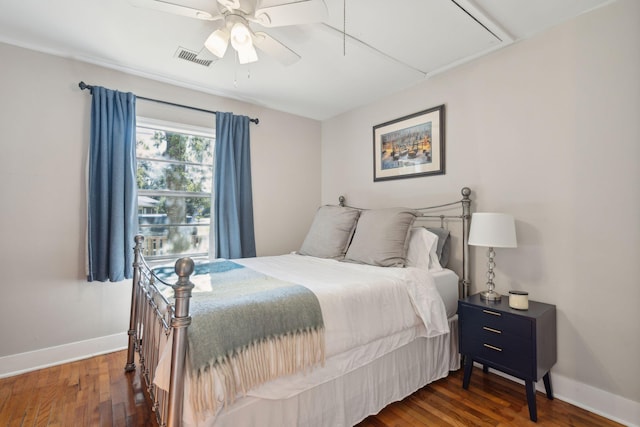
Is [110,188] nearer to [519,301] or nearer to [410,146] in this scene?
[410,146]

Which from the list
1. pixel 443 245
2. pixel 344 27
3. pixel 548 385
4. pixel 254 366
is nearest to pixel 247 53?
pixel 344 27

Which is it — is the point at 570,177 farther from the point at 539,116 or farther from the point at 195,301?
the point at 195,301

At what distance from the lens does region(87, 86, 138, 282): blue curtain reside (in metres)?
2.52

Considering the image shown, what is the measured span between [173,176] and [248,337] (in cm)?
240

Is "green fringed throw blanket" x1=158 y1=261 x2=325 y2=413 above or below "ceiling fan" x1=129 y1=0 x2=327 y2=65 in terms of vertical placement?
below

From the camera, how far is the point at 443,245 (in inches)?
100

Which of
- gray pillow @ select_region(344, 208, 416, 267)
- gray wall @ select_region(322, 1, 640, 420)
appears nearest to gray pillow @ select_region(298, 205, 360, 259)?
gray pillow @ select_region(344, 208, 416, 267)

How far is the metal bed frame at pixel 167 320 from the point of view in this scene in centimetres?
107

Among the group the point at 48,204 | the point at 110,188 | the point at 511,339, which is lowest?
the point at 511,339

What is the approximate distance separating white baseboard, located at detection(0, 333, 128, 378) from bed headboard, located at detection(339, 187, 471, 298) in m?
3.01

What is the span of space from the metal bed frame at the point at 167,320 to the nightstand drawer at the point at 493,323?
0.44 metres

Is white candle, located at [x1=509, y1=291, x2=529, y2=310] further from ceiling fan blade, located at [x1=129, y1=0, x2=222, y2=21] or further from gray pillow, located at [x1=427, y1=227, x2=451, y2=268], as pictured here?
ceiling fan blade, located at [x1=129, y1=0, x2=222, y2=21]

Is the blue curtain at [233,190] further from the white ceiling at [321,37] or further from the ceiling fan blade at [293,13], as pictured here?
the ceiling fan blade at [293,13]

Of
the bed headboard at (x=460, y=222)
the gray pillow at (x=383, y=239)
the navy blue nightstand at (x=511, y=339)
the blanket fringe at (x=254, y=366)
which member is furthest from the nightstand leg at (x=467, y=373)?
the blanket fringe at (x=254, y=366)
